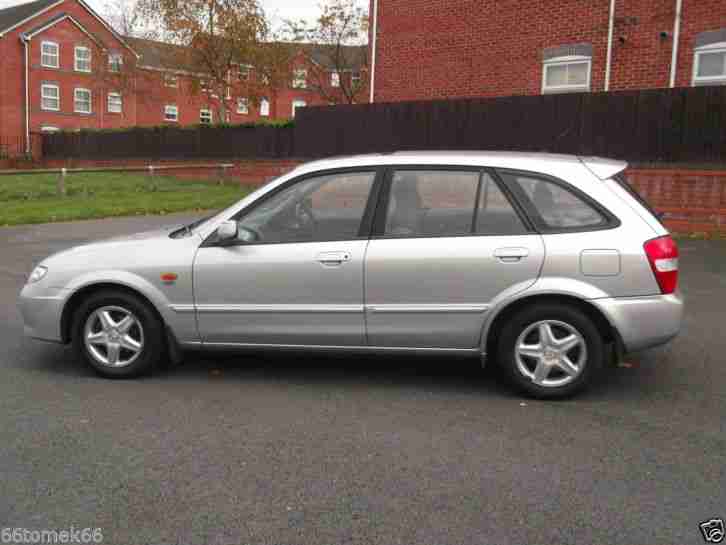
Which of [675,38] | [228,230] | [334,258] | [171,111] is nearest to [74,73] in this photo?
[171,111]

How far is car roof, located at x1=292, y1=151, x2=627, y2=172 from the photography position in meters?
5.25

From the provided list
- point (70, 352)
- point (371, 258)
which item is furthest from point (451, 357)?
point (70, 352)

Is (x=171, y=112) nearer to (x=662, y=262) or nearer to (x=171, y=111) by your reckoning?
(x=171, y=111)

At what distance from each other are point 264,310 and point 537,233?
1913 millimetres

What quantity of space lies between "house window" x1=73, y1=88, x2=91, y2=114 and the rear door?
52.0 m

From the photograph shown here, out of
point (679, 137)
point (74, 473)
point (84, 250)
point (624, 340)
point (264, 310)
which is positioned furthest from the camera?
point (679, 137)

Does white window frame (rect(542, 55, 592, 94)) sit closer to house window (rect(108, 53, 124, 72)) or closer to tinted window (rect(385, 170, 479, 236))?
tinted window (rect(385, 170, 479, 236))

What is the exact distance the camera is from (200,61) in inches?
1395

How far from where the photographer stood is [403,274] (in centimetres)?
511

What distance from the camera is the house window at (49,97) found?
5038 cm

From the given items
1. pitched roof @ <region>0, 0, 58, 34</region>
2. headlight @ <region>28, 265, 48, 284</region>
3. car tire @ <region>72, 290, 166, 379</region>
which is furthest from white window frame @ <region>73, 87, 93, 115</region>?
car tire @ <region>72, 290, 166, 379</region>

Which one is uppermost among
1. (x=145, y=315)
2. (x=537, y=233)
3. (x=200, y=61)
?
(x=200, y=61)

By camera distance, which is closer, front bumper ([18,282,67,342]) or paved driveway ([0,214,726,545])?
paved driveway ([0,214,726,545])

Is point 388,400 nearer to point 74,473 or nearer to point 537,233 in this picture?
point 537,233
